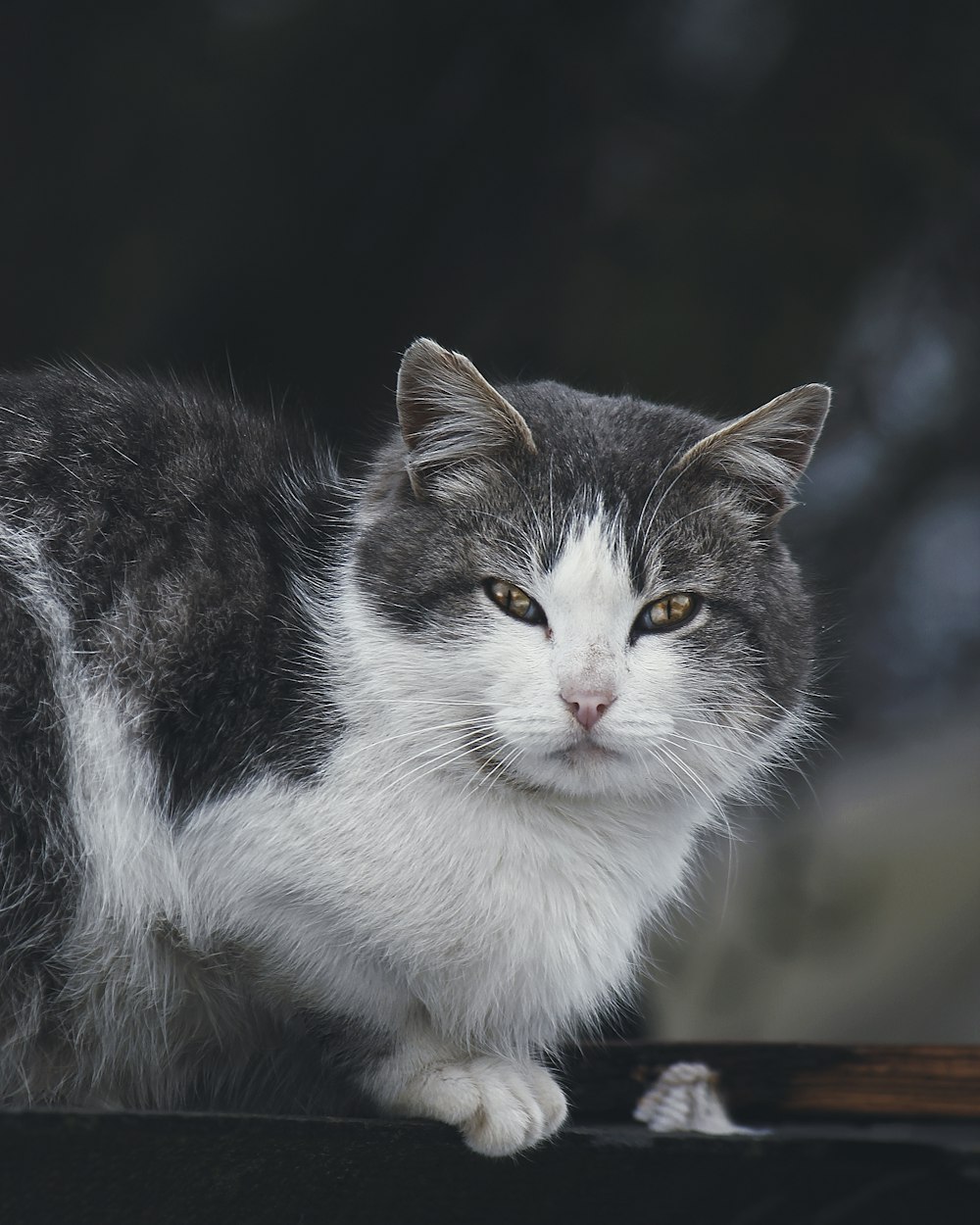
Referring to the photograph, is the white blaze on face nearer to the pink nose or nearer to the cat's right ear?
the pink nose

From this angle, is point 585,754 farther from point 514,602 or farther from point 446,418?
point 446,418

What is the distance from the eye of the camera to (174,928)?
1.19 meters

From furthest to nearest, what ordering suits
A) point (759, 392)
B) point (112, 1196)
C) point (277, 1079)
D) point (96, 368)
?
point (759, 392) < point (96, 368) < point (277, 1079) < point (112, 1196)

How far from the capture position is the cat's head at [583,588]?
114 cm

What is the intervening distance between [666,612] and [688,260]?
1860 millimetres

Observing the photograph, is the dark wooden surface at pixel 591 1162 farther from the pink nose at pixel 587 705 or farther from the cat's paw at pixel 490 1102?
the pink nose at pixel 587 705

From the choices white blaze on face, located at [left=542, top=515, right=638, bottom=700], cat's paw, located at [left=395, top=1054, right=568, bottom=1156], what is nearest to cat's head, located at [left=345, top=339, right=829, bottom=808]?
white blaze on face, located at [left=542, top=515, right=638, bottom=700]

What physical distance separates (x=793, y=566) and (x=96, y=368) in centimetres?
82

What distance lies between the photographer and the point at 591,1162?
3.67 ft

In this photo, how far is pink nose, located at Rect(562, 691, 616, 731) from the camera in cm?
109

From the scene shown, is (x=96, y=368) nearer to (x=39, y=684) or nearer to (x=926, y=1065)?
(x=39, y=684)

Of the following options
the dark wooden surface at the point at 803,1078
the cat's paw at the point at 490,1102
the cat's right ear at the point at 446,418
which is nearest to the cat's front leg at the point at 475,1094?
the cat's paw at the point at 490,1102

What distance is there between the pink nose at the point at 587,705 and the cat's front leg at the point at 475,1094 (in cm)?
35

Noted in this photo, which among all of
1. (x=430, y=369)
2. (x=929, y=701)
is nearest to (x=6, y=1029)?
(x=430, y=369)
